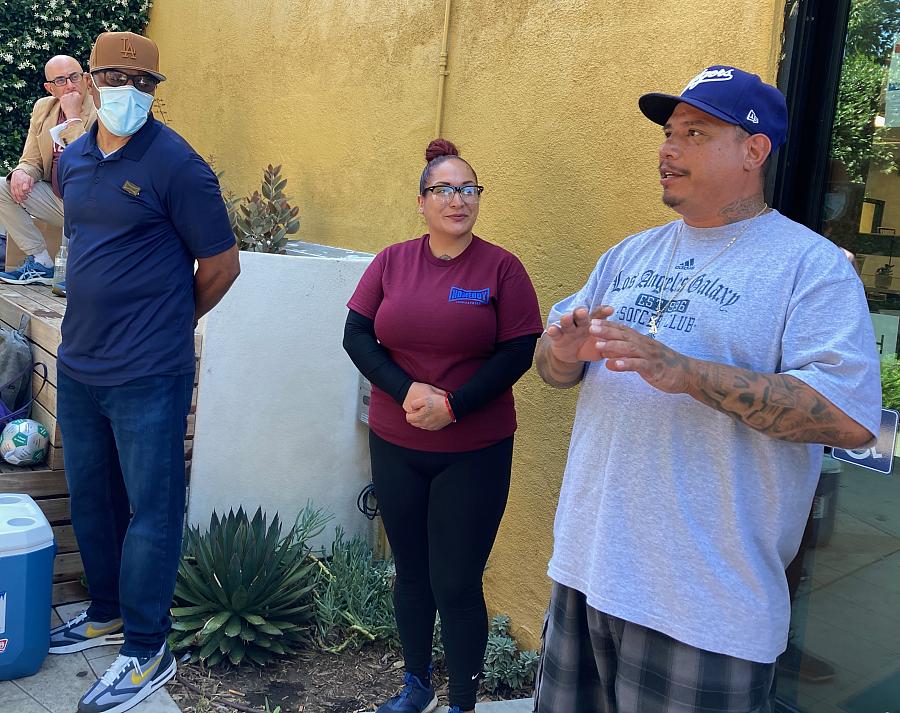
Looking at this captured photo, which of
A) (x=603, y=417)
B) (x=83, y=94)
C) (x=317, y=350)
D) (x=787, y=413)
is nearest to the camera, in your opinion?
(x=787, y=413)

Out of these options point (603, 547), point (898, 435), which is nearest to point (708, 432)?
point (603, 547)

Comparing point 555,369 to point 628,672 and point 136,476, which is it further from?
point 136,476

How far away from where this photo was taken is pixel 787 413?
1722 mm

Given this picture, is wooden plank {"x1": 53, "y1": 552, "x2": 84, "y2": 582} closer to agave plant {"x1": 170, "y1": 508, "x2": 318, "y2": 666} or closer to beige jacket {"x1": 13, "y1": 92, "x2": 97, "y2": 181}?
agave plant {"x1": 170, "y1": 508, "x2": 318, "y2": 666}

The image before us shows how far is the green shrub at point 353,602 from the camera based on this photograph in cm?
400

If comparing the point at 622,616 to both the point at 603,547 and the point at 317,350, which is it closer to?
the point at 603,547

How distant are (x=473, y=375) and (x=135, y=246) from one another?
4.25ft

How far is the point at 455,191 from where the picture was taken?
3037mm

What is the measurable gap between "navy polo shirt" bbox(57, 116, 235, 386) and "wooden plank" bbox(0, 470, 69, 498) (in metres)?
1.11

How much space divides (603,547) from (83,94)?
5.07 m

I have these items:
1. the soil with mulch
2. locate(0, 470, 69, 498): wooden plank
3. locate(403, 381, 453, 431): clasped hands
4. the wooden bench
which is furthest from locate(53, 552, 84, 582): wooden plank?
locate(403, 381, 453, 431): clasped hands

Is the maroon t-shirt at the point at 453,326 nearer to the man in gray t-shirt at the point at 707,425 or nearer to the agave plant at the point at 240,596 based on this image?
the man in gray t-shirt at the point at 707,425

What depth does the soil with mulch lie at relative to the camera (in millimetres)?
3471

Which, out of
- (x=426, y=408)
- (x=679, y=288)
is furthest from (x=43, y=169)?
(x=679, y=288)
